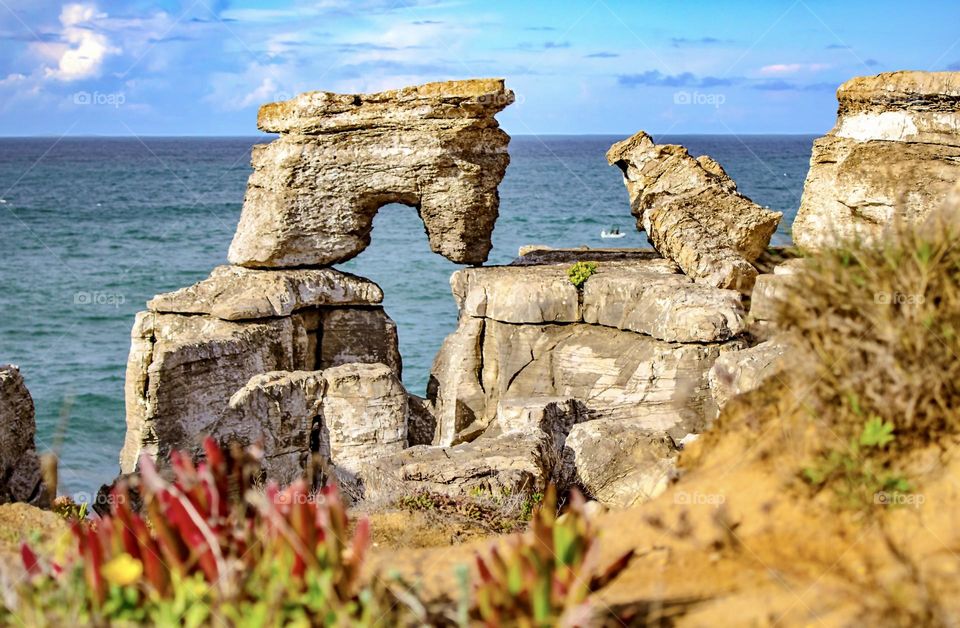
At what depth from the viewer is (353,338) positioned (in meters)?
15.0

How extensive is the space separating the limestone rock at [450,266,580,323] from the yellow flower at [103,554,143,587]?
10.0 meters

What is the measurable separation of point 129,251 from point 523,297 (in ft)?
137

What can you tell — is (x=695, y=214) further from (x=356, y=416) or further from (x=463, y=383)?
(x=356, y=416)

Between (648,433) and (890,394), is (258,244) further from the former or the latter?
(890,394)

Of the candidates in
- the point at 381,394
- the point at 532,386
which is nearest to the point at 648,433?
the point at 381,394

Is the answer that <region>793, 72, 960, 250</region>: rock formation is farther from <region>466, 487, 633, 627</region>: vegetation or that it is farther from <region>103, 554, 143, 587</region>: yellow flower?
<region>103, 554, 143, 587</region>: yellow flower

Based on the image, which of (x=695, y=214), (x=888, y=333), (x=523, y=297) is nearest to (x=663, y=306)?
(x=523, y=297)

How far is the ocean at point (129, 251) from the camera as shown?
26781 millimetres

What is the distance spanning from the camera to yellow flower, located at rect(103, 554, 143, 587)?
159 inches

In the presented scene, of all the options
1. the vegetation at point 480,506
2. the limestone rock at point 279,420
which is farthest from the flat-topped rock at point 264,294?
the vegetation at point 480,506

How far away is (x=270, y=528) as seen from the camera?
4367mm

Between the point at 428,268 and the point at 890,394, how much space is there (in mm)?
44604

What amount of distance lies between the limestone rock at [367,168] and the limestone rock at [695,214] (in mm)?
2268

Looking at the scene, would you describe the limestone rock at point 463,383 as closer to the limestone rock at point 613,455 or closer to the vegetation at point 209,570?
the limestone rock at point 613,455
